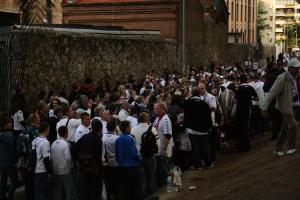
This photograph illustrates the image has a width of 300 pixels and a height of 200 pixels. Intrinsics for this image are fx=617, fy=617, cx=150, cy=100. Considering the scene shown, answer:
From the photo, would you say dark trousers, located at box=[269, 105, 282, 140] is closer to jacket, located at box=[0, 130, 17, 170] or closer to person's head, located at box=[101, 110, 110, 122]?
person's head, located at box=[101, 110, 110, 122]

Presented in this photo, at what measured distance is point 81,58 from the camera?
22469mm

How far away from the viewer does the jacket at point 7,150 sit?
1186cm

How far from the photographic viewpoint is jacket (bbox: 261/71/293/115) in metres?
11.7

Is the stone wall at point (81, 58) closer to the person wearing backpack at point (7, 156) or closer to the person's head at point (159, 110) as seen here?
the person wearing backpack at point (7, 156)

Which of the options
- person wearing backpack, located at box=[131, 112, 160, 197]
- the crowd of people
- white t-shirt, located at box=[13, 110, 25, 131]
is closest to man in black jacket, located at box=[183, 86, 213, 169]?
the crowd of people

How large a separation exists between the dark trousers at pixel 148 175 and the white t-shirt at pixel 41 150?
219cm

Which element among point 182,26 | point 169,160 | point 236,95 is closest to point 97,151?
point 169,160

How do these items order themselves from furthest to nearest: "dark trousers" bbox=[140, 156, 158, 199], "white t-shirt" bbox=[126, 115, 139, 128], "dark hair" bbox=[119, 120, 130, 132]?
1. "white t-shirt" bbox=[126, 115, 139, 128]
2. "dark trousers" bbox=[140, 156, 158, 199]
3. "dark hair" bbox=[119, 120, 130, 132]

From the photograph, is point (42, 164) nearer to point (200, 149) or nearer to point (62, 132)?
point (62, 132)

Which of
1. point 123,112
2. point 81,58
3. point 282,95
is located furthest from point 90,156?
point 81,58

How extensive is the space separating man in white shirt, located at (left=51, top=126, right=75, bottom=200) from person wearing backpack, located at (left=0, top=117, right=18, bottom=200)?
4.10ft

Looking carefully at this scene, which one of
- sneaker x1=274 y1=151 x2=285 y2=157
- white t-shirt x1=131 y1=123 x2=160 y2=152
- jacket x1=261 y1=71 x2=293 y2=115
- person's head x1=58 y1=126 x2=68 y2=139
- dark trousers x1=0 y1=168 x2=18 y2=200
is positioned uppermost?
jacket x1=261 y1=71 x2=293 y2=115

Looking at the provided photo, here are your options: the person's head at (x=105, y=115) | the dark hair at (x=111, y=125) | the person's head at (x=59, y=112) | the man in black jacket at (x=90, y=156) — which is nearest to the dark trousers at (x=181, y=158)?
Answer: the person's head at (x=105, y=115)

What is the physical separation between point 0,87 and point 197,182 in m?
6.71
